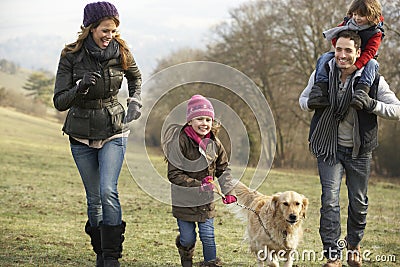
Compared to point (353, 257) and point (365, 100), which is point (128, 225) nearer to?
point (353, 257)

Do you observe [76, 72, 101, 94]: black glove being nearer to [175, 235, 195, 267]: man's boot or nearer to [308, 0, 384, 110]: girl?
[175, 235, 195, 267]: man's boot

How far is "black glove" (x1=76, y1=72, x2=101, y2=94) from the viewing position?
5.27m

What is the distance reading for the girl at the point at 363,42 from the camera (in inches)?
222

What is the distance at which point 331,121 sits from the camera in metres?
5.83

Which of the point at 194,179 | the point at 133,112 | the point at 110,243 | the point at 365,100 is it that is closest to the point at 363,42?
the point at 365,100

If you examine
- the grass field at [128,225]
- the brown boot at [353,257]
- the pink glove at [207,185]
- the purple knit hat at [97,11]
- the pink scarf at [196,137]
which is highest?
the purple knit hat at [97,11]

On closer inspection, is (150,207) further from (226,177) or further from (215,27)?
(215,27)

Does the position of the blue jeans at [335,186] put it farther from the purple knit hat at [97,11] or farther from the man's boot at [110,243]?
the purple knit hat at [97,11]

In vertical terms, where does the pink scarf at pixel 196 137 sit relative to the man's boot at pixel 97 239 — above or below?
above

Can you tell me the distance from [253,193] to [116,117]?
2294 mm

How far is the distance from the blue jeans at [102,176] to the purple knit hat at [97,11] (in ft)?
3.87

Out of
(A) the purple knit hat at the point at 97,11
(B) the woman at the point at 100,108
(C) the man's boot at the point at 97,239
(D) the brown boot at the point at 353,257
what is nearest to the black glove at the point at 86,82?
(B) the woman at the point at 100,108

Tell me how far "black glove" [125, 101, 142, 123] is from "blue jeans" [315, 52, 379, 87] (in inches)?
72.4

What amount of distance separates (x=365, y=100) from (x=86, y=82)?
103 inches
